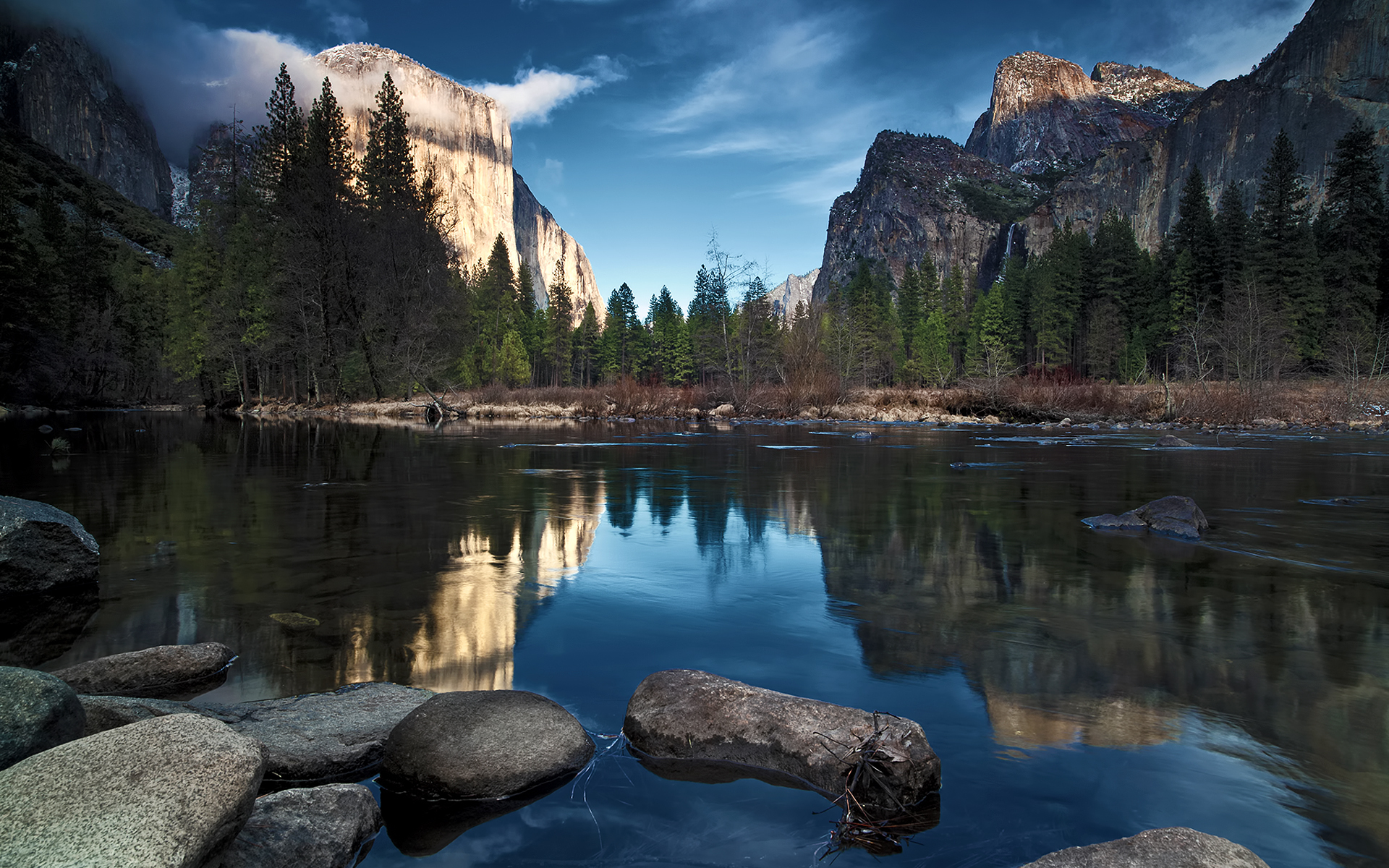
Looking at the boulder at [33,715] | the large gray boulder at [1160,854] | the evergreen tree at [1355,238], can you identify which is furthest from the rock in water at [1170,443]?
the evergreen tree at [1355,238]

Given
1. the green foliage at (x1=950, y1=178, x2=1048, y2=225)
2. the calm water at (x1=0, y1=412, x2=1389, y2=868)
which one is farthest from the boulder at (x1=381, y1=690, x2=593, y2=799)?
the green foliage at (x1=950, y1=178, x2=1048, y2=225)

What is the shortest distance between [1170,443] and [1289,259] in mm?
54079

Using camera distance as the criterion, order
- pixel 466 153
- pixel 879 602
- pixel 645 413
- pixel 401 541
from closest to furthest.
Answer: pixel 879 602 → pixel 401 541 → pixel 645 413 → pixel 466 153

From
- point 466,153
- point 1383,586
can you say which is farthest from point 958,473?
point 466,153

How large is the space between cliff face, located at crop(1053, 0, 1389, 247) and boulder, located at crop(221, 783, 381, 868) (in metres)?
119

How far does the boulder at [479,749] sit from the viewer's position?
3328 mm

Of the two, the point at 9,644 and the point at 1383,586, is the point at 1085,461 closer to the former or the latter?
the point at 1383,586

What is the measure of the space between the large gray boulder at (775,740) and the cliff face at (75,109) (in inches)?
6520

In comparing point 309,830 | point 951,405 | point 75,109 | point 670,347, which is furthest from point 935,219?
point 309,830

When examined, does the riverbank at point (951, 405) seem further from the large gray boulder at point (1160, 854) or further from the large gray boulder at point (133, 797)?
the large gray boulder at point (133, 797)

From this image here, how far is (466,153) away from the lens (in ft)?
643

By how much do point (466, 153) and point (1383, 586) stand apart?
8514 inches

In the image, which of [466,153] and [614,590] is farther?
[466,153]

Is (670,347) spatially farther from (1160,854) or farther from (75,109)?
(75,109)
